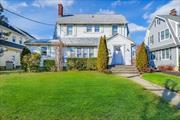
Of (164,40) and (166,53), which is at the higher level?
(164,40)

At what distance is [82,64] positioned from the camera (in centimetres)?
2336

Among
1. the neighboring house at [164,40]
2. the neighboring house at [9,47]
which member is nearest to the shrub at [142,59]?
the neighboring house at [164,40]

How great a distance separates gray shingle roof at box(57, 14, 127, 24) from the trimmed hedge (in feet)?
23.9

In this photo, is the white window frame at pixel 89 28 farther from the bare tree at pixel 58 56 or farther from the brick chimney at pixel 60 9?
the bare tree at pixel 58 56

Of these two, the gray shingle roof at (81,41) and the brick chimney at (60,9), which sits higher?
the brick chimney at (60,9)

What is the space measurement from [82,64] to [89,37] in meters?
6.44

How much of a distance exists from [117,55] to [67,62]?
597 centimetres

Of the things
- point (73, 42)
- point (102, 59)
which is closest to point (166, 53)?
point (102, 59)

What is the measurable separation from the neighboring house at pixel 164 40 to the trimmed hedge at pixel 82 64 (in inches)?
390

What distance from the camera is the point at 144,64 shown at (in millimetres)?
21969

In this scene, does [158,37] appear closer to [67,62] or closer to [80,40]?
[80,40]

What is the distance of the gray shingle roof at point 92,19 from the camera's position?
28.9 meters

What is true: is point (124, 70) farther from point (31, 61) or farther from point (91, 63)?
point (31, 61)

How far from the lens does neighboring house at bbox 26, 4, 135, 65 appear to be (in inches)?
1016
